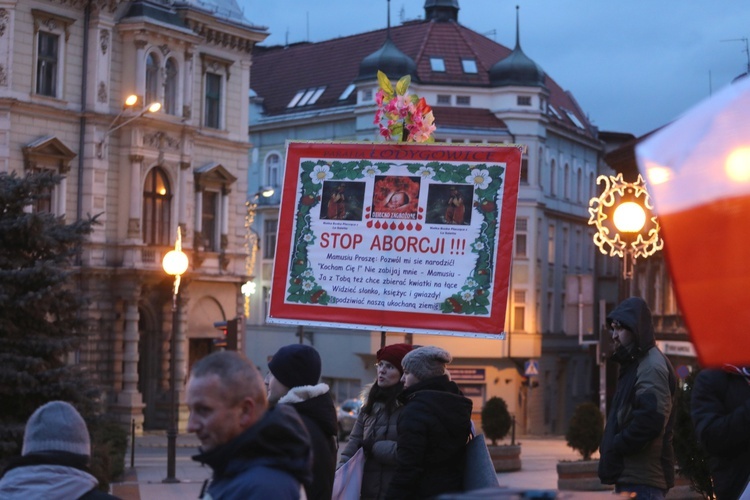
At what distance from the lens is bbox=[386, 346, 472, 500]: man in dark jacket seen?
308 inches

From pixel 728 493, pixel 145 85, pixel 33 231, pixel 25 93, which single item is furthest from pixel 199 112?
pixel 728 493

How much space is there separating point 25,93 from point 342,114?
22510mm

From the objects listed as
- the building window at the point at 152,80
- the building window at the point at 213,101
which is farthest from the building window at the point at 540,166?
the building window at the point at 152,80

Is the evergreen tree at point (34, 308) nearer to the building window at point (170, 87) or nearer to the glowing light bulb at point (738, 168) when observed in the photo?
the glowing light bulb at point (738, 168)

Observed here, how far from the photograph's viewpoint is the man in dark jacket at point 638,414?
8.40 meters

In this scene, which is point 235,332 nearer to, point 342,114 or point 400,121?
point 400,121

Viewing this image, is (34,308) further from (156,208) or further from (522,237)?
(522,237)

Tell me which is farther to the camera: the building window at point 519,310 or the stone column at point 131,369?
the building window at point 519,310

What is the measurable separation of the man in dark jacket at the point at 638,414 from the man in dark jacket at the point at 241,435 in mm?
4393

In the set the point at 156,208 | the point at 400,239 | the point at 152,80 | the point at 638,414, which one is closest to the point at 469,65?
the point at 152,80

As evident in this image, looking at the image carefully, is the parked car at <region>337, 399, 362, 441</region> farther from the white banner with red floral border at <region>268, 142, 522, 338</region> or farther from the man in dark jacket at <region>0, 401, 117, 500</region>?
the man in dark jacket at <region>0, 401, 117, 500</region>

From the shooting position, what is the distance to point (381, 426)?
8781mm

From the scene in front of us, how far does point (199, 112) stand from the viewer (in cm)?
4606

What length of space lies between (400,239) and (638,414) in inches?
101
